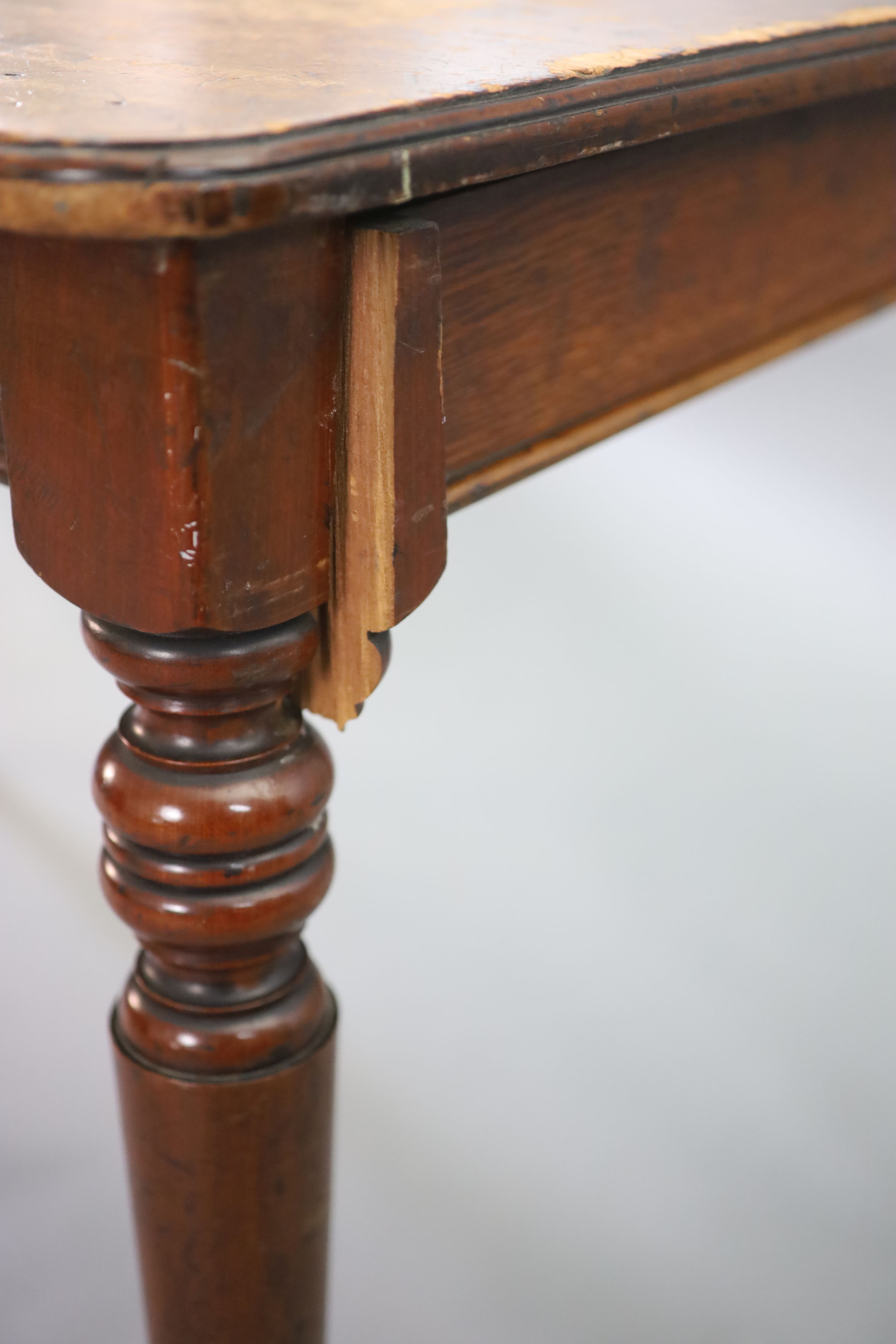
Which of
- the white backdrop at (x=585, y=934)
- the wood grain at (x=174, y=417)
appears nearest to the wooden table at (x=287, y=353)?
the wood grain at (x=174, y=417)

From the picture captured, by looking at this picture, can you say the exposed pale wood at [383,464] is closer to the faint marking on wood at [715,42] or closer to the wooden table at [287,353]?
the wooden table at [287,353]

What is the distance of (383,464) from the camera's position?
523 millimetres

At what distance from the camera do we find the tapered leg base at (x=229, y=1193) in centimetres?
66

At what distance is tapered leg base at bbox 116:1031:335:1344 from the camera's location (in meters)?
0.66

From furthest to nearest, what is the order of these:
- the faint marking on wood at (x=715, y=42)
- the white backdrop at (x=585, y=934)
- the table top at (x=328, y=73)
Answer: the white backdrop at (x=585, y=934) → the faint marking on wood at (x=715, y=42) → the table top at (x=328, y=73)

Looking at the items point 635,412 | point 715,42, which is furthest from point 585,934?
point 715,42

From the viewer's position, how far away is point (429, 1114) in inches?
42.1

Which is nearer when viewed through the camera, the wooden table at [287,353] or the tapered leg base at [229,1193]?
the wooden table at [287,353]

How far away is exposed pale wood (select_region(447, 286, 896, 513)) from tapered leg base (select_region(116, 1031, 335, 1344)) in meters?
0.27

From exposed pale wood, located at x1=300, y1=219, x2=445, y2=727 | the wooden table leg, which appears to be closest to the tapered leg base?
the wooden table leg

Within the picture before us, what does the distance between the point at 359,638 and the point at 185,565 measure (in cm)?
11

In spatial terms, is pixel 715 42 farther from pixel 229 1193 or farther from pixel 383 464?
pixel 229 1193

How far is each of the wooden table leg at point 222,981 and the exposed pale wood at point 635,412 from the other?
0.45ft

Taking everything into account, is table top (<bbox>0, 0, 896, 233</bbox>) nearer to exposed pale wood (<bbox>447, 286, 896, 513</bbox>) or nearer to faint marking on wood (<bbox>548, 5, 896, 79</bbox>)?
faint marking on wood (<bbox>548, 5, 896, 79</bbox>)
